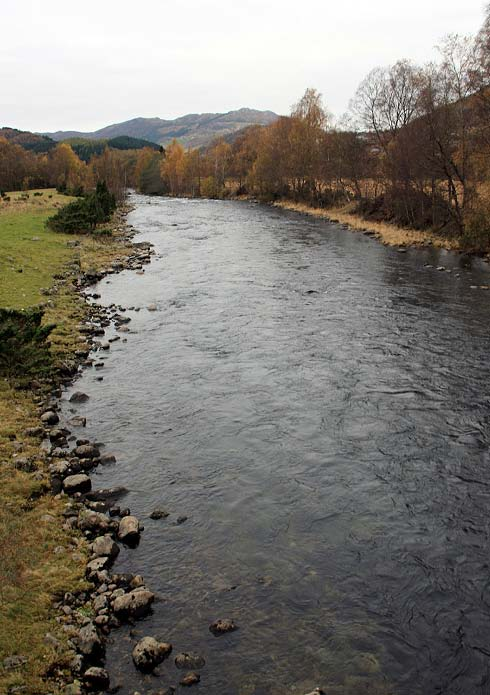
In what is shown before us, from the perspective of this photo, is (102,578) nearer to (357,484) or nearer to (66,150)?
(357,484)

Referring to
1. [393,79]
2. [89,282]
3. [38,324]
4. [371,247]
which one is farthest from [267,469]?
Result: [393,79]

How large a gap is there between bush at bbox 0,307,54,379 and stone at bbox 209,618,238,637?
1128 centimetres

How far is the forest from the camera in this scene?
40.5m

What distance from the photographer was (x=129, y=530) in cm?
980

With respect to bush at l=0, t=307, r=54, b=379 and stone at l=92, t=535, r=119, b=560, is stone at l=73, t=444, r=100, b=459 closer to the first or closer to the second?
stone at l=92, t=535, r=119, b=560

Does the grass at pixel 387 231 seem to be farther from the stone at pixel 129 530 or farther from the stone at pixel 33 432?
the stone at pixel 129 530

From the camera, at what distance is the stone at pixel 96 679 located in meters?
6.82

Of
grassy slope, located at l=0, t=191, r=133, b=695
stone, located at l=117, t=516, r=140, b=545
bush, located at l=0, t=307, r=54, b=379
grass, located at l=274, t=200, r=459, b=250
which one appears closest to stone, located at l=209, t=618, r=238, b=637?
grassy slope, located at l=0, t=191, r=133, b=695

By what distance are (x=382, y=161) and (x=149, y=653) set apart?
6051cm

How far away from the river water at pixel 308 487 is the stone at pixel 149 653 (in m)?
0.12

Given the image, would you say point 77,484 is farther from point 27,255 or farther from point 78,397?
point 27,255

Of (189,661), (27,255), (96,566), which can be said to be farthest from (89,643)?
(27,255)

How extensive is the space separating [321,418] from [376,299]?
14.1 metres

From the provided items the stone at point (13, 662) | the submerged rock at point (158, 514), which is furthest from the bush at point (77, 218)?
the stone at point (13, 662)
